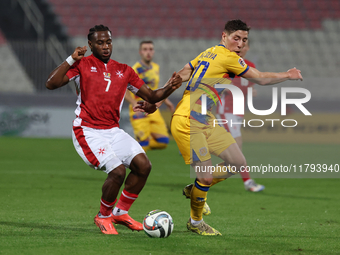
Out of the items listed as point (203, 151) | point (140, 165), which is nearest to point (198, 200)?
point (203, 151)

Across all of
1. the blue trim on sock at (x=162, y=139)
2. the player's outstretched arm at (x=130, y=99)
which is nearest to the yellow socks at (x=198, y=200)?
the player's outstretched arm at (x=130, y=99)

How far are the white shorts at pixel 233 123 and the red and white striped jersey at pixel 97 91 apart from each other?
11.0 ft

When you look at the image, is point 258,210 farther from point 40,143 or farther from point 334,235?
point 40,143

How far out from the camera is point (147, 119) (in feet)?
31.7

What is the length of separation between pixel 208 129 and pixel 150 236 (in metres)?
1.23

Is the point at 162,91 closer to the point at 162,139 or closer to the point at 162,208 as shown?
the point at 162,208

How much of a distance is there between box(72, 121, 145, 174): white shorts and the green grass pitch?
66 centimetres

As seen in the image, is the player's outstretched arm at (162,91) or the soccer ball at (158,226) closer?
the soccer ball at (158,226)

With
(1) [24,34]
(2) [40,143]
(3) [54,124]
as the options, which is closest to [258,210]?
(2) [40,143]

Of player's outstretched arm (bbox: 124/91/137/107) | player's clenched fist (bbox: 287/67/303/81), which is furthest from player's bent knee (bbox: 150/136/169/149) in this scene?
player's clenched fist (bbox: 287/67/303/81)

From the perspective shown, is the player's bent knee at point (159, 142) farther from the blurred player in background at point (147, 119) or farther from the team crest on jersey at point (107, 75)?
the team crest on jersey at point (107, 75)

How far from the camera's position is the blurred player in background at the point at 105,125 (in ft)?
15.5

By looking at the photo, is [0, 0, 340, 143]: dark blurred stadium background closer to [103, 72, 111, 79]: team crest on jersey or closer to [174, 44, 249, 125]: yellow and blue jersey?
[174, 44, 249, 125]: yellow and blue jersey

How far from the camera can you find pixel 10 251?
396 centimetres
